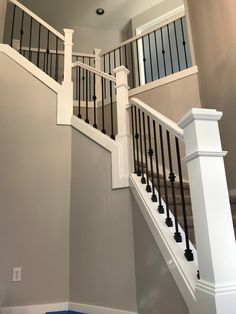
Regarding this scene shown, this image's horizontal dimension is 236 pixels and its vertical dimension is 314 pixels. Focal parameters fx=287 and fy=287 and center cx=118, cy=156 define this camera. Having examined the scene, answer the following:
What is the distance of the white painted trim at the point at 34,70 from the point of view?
3322 mm

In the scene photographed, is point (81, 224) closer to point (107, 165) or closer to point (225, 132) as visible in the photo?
point (107, 165)

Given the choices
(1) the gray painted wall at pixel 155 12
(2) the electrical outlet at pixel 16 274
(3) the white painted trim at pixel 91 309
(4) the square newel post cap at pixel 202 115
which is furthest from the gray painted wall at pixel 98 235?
(1) the gray painted wall at pixel 155 12

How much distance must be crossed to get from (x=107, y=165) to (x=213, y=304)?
1723mm

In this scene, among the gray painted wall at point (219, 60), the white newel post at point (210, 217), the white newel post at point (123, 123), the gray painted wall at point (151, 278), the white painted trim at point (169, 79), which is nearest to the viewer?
the white newel post at point (210, 217)

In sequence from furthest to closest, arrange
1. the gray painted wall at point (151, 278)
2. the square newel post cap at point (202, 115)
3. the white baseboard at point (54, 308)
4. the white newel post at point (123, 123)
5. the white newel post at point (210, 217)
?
the white newel post at point (123, 123), the white baseboard at point (54, 308), the gray painted wall at point (151, 278), the square newel post cap at point (202, 115), the white newel post at point (210, 217)

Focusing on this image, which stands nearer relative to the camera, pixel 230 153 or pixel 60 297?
pixel 60 297

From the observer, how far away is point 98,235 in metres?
2.67

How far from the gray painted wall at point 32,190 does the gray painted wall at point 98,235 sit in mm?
138

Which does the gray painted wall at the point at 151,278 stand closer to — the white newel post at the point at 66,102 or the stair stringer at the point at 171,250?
the stair stringer at the point at 171,250

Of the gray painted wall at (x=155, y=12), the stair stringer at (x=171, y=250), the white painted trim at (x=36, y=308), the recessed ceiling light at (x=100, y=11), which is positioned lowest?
the white painted trim at (x=36, y=308)

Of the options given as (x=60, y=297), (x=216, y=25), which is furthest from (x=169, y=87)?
(x=60, y=297)

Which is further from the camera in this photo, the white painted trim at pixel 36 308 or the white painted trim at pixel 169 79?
the white painted trim at pixel 169 79

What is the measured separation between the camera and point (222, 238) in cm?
128

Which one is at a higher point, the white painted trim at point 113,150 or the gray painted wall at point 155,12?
the gray painted wall at point 155,12
